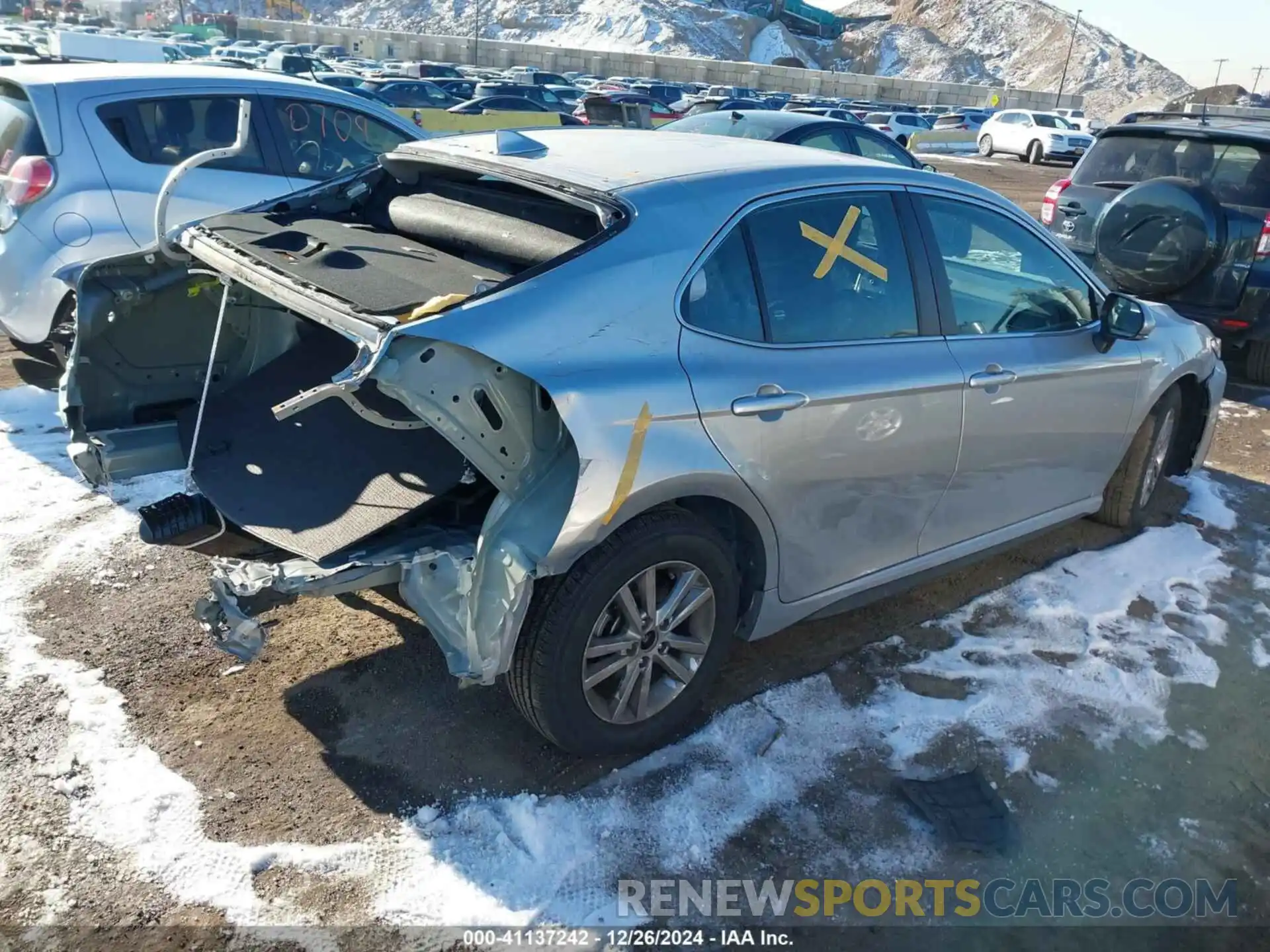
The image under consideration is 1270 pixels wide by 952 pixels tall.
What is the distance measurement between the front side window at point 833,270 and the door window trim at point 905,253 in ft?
0.05

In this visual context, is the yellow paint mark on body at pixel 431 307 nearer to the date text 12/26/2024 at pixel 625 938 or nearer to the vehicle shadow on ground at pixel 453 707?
the vehicle shadow on ground at pixel 453 707

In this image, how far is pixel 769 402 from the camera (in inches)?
118

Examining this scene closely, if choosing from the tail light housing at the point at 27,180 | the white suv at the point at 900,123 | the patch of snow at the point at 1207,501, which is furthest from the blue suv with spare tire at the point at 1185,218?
the white suv at the point at 900,123

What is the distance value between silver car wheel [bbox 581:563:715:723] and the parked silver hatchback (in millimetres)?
3656

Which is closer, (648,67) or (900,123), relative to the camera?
(900,123)

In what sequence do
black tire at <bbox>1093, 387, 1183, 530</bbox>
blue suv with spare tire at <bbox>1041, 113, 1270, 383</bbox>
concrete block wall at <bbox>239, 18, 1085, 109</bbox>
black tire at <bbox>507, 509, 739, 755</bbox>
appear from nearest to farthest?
black tire at <bbox>507, 509, 739, 755</bbox>
black tire at <bbox>1093, 387, 1183, 530</bbox>
blue suv with spare tire at <bbox>1041, 113, 1270, 383</bbox>
concrete block wall at <bbox>239, 18, 1085, 109</bbox>

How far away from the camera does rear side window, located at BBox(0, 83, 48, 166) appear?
538 cm

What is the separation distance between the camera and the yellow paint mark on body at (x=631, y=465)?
8.77 feet

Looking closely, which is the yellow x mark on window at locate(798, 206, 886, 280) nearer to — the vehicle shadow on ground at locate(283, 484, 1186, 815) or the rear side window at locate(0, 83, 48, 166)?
the vehicle shadow on ground at locate(283, 484, 1186, 815)

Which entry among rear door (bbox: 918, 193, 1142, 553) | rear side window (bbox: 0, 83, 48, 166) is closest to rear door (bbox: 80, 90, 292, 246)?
rear side window (bbox: 0, 83, 48, 166)

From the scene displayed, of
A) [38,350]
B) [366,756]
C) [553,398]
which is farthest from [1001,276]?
[38,350]

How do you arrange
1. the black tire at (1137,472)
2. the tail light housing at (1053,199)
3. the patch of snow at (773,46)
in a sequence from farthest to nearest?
the patch of snow at (773,46)
the tail light housing at (1053,199)
the black tire at (1137,472)

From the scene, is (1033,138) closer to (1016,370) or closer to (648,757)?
(1016,370)

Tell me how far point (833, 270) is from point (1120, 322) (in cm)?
162
